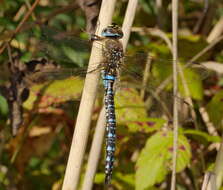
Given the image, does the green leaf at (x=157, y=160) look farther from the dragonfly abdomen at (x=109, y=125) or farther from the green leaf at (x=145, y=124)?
the dragonfly abdomen at (x=109, y=125)

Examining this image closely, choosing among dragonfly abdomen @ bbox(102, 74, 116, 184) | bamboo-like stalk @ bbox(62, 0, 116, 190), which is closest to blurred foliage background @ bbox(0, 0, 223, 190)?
dragonfly abdomen @ bbox(102, 74, 116, 184)

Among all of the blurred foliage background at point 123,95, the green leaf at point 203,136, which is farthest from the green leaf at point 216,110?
the green leaf at point 203,136

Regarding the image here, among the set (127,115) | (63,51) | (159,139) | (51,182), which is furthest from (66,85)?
(51,182)

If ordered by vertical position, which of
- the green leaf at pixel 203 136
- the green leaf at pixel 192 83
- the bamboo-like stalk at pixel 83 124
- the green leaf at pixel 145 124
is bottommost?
the bamboo-like stalk at pixel 83 124

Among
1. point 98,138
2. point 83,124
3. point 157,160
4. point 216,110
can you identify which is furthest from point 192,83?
point 83,124

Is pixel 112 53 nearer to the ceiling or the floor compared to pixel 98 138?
nearer to the ceiling

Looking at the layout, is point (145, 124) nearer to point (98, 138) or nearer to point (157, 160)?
point (157, 160)
